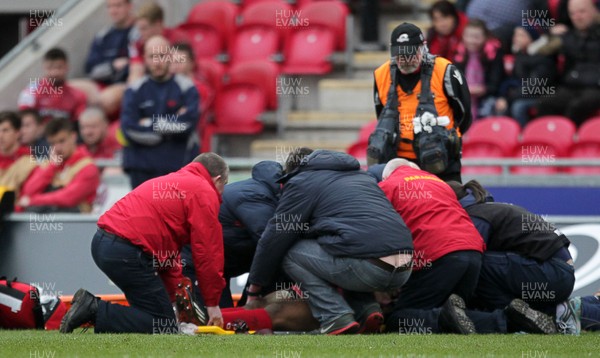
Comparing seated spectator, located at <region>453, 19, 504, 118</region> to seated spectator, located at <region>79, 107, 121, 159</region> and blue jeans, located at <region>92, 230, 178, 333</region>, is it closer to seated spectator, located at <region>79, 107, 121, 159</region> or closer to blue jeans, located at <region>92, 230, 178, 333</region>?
seated spectator, located at <region>79, 107, 121, 159</region>

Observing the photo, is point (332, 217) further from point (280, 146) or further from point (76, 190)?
point (280, 146)

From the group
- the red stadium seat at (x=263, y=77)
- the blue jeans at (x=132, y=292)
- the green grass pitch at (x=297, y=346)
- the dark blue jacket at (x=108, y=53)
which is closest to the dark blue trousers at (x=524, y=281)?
the green grass pitch at (x=297, y=346)

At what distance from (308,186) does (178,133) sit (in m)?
4.22

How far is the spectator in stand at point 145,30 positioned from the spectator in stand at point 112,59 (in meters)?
0.23

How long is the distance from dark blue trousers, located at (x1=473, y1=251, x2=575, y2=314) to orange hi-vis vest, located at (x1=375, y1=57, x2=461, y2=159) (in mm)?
1465

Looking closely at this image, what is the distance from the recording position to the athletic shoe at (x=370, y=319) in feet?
32.4

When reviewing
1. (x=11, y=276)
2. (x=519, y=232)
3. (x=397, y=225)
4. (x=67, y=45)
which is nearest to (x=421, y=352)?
(x=397, y=225)

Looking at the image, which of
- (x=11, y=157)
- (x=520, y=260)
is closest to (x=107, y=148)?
(x=11, y=157)

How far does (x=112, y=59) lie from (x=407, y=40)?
22.3ft

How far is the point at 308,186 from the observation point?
986 cm

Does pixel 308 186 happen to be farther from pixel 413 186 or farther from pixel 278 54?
pixel 278 54

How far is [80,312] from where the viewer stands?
9750 millimetres

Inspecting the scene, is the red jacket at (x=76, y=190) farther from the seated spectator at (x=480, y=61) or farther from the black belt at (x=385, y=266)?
the black belt at (x=385, y=266)

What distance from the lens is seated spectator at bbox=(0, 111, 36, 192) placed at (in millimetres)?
14734
